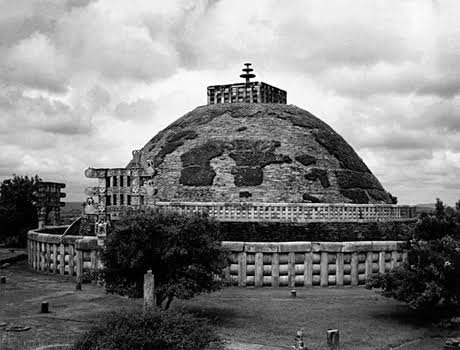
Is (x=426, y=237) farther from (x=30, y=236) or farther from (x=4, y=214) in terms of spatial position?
(x=4, y=214)

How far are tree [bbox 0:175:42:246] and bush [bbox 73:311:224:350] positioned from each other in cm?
2923

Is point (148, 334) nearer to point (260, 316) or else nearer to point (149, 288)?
point (149, 288)

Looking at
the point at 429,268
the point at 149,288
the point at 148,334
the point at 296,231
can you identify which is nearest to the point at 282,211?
the point at 296,231

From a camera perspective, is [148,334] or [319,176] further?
[319,176]

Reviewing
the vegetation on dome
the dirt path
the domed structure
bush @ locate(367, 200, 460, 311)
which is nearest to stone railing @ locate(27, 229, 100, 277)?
the dirt path

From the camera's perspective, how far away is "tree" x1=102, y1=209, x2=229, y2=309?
1466cm

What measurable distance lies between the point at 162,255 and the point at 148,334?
13.4 feet

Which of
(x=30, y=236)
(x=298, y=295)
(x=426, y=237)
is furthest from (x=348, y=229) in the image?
(x=30, y=236)

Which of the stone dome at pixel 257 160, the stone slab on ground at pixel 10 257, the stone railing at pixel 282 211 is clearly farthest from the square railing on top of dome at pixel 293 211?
the stone slab on ground at pixel 10 257

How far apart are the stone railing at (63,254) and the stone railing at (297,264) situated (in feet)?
18.1

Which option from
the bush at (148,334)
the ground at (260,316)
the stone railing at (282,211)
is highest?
the stone railing at (282,211)

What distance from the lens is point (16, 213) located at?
38.4 m

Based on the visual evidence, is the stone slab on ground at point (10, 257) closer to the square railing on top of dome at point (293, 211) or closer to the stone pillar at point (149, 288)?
the square railing on top of dome at point (293, 211)

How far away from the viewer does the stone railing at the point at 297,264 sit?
21.6 meters
